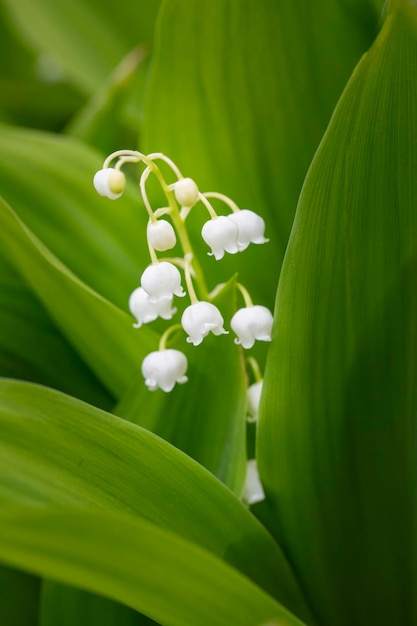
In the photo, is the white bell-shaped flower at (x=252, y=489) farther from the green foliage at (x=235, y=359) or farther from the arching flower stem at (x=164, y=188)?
the arching flower stem at (x=164, y=188)

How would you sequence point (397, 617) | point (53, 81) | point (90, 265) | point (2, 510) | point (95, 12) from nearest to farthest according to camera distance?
point (2, 510), point (397, 617), point (90, 265), point (95, 12), point (53, 81)

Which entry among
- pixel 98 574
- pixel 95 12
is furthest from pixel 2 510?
pixel 95 12

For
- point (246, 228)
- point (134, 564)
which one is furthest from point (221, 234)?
point (134, 564)

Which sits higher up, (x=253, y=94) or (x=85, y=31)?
(x=85, y=31)

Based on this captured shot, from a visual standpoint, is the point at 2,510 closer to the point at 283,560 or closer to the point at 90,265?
the point at 283,560

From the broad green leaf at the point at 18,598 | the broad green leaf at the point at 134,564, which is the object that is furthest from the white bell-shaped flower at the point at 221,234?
the broad green leaf at the point at 18,598

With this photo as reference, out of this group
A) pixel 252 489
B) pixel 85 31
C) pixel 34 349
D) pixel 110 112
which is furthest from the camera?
pixel 85 31

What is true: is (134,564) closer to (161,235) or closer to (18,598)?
(161,235)
